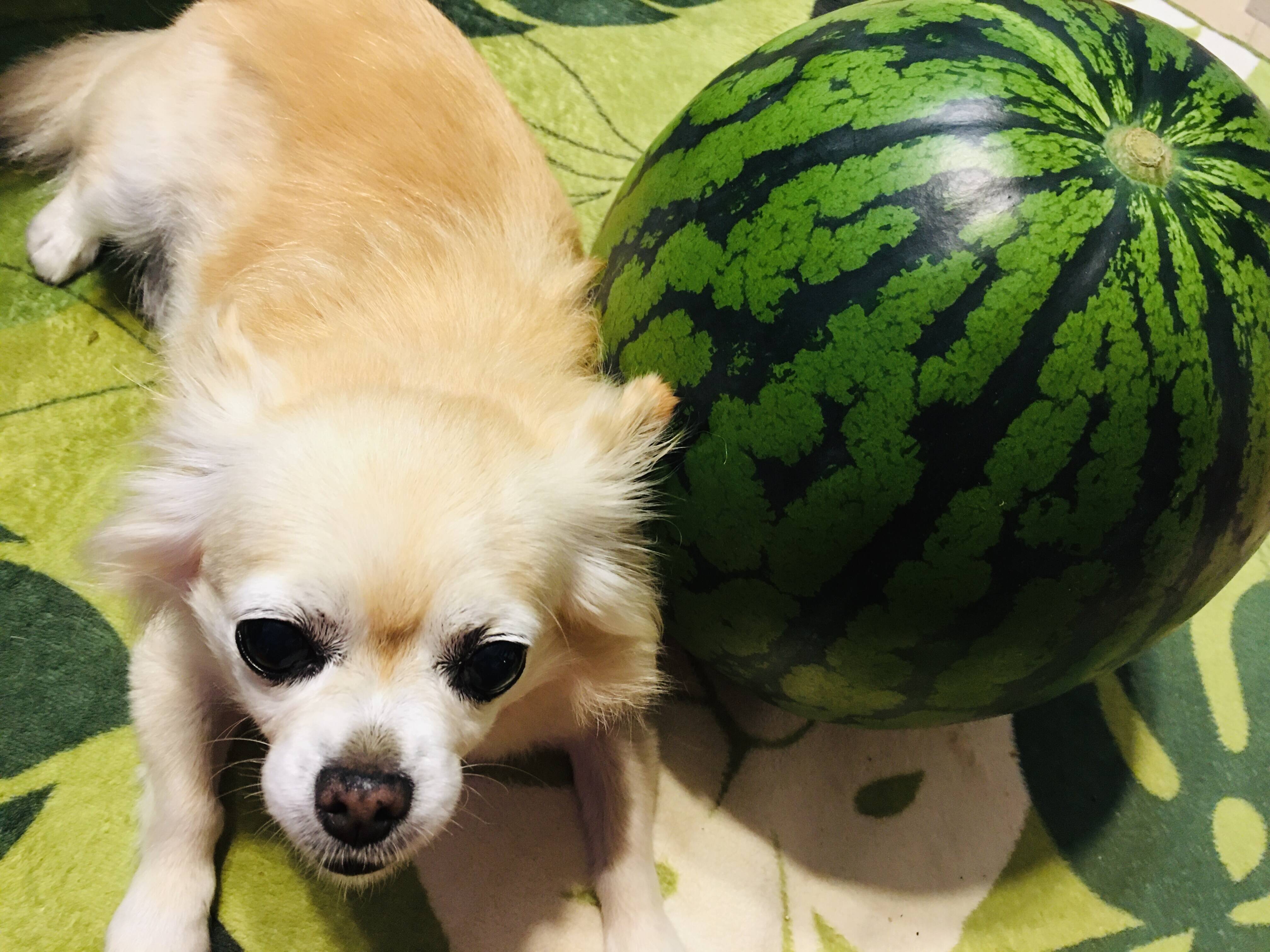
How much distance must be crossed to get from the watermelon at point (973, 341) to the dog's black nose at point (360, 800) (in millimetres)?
495

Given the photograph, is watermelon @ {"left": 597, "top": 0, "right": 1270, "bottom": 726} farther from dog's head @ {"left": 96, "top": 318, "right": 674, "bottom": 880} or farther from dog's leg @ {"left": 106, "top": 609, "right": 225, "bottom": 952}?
dog's leg @ {"left": 106, "top": 609, "right": 225, "bottom": 952}

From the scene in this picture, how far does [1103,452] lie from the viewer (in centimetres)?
99

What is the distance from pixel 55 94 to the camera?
1948 mm

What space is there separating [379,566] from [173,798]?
60cm

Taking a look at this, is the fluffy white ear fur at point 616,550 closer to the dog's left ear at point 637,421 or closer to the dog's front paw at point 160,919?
the dog's left ear at point 637,421

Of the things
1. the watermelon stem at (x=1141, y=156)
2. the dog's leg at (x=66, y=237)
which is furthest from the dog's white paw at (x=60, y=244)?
the watermelon stem at (x=1141, y=156)

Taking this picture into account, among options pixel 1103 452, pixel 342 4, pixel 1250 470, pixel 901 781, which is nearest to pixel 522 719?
pixel 901 781

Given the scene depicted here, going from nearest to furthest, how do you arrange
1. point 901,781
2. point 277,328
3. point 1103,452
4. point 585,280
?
Result: point 1103,452 → point 277,328 → point 585,280 → point 901,781

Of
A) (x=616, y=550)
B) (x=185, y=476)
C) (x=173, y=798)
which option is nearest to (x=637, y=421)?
(x=616, y=550)

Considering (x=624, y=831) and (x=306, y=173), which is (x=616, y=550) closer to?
(x=624, y=831)

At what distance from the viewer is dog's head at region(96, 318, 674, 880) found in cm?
103

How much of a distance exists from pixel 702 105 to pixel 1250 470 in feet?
2.82

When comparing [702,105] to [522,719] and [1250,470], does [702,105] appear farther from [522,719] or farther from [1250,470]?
[522,719]

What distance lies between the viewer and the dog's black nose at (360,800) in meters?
1.02
